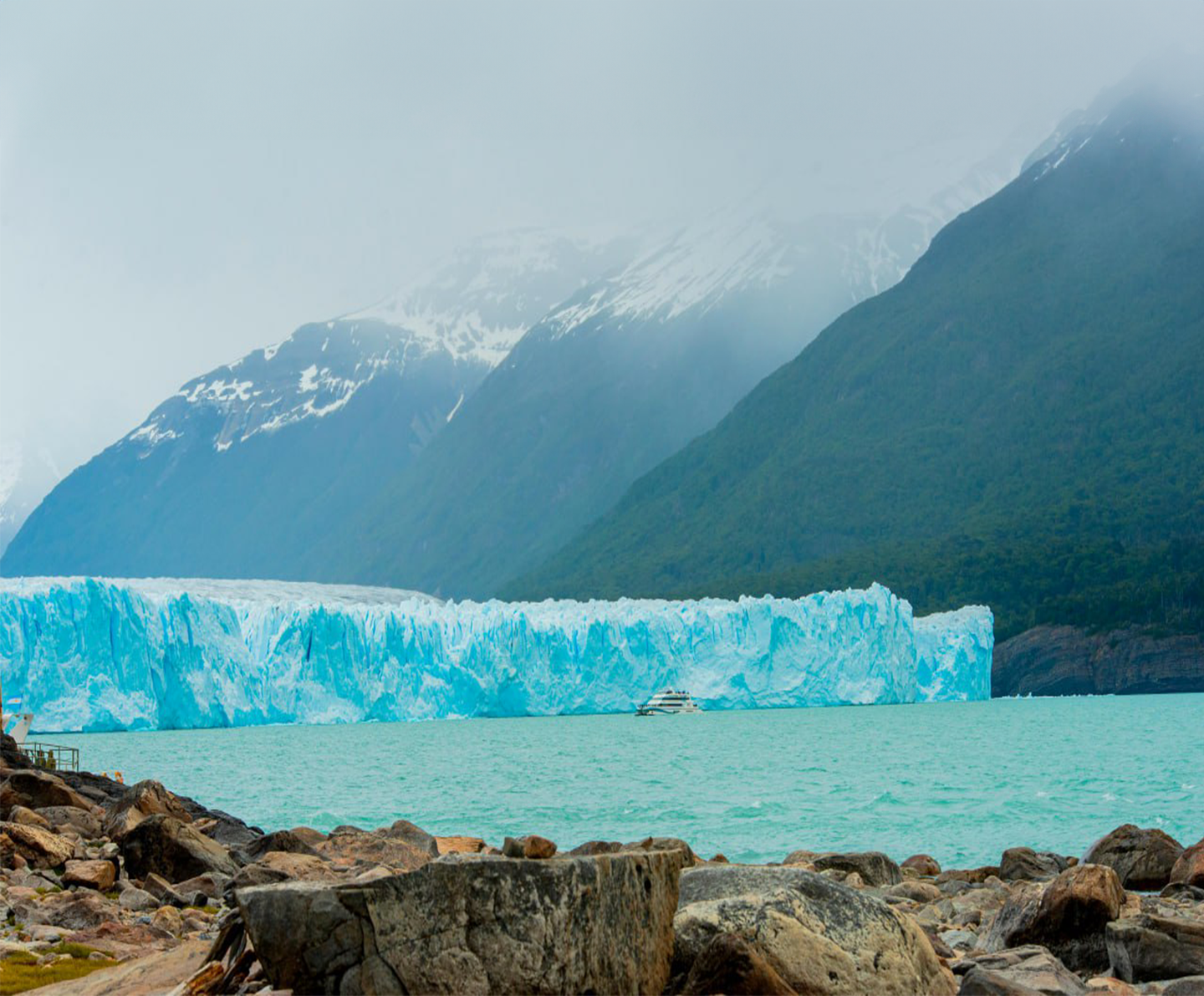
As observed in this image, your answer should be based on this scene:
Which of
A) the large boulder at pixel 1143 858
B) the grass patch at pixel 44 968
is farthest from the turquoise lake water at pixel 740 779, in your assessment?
the grass patch at pixel 44 968

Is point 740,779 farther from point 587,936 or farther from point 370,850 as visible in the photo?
point 587,936

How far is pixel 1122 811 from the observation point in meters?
20.6

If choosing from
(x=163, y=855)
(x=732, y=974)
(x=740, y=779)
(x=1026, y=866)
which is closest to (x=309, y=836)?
(x=163, y=855)

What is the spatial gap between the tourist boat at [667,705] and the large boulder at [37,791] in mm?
38254

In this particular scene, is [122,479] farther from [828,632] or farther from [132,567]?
[828,632]

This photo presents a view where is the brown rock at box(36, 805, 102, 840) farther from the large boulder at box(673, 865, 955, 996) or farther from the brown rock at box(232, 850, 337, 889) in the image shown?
the large boulder at box(673, 865, 955, 996)

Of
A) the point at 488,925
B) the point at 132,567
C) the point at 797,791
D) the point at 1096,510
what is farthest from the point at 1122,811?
the point at 132,567

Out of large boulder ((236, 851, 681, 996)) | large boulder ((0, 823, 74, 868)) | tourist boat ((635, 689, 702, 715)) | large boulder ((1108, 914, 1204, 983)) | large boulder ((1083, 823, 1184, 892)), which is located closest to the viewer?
large boulder ((236, 851, 681, 996))

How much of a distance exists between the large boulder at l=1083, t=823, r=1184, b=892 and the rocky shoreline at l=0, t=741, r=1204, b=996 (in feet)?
6.65

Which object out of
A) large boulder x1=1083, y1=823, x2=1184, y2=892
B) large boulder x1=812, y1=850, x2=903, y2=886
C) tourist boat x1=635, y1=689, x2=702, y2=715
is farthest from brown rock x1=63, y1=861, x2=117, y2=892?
tourist boat x1=635, y1=689, x2=702, y2=715

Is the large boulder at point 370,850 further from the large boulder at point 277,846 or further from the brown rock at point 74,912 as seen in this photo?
the brown rock at point 74,912

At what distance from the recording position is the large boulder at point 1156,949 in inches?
245

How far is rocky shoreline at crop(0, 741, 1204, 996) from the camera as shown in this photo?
436cm

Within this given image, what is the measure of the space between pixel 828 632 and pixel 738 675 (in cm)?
373
